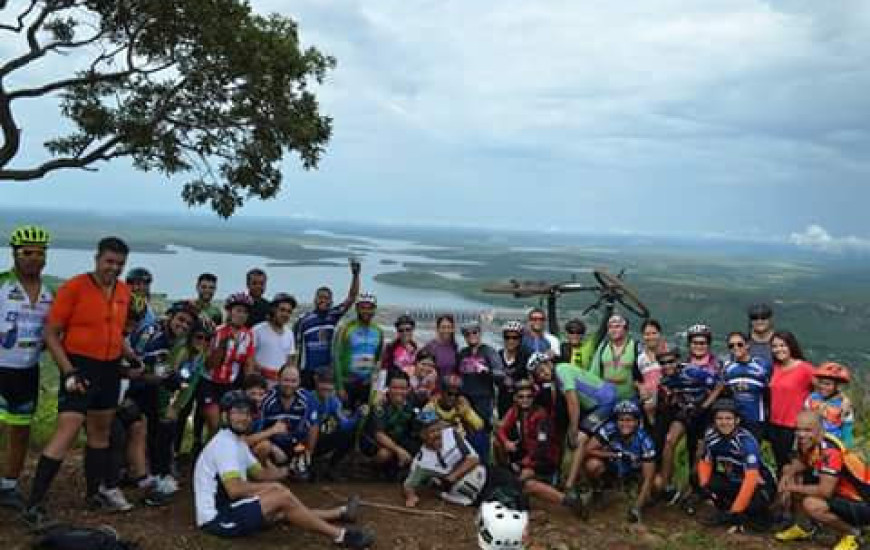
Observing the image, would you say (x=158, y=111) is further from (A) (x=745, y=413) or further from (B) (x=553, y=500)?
(A) (x=745, y=413)

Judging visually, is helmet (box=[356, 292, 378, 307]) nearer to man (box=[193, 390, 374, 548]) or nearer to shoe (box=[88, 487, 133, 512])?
man (box=[193, 390, 374, 548])

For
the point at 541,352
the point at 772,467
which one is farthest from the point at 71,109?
the point at 772,467

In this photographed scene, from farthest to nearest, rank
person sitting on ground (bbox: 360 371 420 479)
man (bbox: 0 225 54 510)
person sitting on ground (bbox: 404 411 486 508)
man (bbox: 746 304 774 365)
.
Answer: person sitting on ground (bbox: 360 371 420 479) → man (bbox: 746 304 774 365) → person sitting on ground (bbox: 404 411 486 508) → man (bbox: 0 225 54 510)

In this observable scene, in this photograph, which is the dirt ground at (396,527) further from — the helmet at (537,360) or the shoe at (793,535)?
the helmet at (537,360)

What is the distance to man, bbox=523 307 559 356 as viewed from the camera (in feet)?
25.0

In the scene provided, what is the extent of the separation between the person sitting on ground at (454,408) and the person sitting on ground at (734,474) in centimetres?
213

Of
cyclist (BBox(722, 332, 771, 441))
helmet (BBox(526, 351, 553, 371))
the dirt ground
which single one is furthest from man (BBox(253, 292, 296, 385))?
cyclist (BBox(722, 332, 771, 441))

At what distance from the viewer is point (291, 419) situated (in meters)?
6.51

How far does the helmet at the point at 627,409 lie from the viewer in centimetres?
645

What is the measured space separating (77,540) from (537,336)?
15.5 ft

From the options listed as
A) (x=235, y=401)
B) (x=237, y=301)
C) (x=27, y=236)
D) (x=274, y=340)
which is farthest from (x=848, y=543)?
(x=27, y=236)

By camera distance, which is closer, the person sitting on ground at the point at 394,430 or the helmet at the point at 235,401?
the helmet at the point at 235,401

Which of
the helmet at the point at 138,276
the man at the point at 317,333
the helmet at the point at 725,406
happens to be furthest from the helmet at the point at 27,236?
the helmet at the point at 725,406

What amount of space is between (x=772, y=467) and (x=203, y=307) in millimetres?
5919
